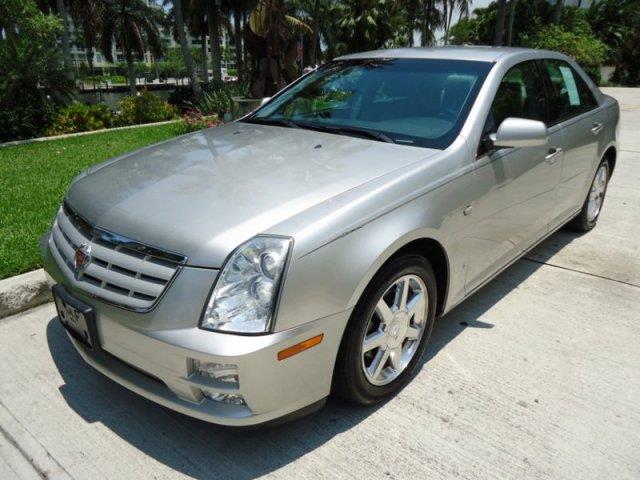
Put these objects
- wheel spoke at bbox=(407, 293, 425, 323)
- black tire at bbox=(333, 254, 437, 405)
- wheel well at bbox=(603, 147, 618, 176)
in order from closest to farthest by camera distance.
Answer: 1. black tire at bbox=(333, 254, 437, 405)
2. wheel spoke at bbox=(407, 293, 425, 323)
3. wheel well at bbox=(603, 147, 618, 176)

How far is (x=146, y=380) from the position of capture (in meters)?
2.23

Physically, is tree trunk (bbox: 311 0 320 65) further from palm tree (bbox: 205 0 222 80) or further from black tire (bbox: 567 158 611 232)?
black tire (bbox: 567 158 611 232)

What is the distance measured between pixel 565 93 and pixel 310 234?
2910mm

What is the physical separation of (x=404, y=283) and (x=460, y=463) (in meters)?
0.80

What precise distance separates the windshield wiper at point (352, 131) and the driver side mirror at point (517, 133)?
1.81ft

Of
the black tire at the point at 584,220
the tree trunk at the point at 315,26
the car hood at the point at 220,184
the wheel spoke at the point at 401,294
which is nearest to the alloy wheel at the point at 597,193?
the black tire at the point at 584,220

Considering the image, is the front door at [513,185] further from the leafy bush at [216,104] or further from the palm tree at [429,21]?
the palm tree at [429,21]

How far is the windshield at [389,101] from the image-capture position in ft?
9.78

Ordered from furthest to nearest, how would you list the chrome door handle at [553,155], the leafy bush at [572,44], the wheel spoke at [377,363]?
the leafy bush at [572,44]
the chrome door handle at [553,155]
the wheel spoke at [377,363]

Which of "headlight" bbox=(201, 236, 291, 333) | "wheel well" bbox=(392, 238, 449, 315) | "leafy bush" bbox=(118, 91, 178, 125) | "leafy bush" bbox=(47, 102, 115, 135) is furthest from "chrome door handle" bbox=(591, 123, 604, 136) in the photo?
"leafy bush" bbox=(118, 91, 178, 125)

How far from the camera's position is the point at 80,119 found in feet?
38.2

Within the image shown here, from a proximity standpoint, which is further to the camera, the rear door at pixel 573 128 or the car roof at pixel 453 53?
the rear door at pixel 573 128

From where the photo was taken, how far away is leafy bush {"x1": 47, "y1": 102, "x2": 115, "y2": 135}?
1137cm

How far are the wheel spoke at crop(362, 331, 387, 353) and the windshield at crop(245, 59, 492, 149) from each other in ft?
3.31
